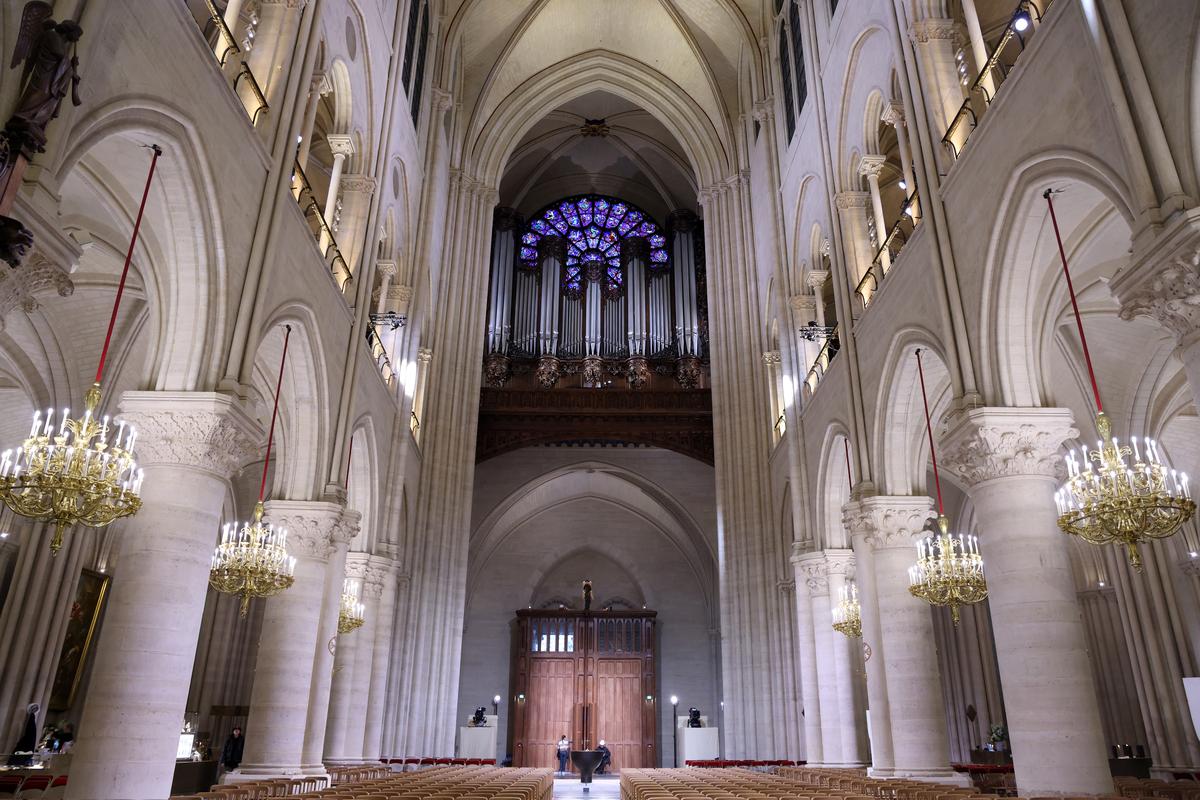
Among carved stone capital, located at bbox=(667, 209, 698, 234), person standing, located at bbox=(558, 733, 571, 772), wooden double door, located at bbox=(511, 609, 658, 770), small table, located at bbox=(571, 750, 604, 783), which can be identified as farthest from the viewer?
carved stone capital, located at bbox=(667, 209, 698, 234)

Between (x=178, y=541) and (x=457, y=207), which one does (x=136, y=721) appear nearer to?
(x=178, y=541)

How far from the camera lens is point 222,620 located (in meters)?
20.9

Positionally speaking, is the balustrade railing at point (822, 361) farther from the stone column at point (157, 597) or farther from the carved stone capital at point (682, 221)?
the carved stone capital at point (682, 221)

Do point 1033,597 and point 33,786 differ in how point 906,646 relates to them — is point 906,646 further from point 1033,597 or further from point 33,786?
point 33,786

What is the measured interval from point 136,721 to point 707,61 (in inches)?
778

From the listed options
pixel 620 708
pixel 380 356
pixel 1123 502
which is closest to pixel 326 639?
pixel 380 356

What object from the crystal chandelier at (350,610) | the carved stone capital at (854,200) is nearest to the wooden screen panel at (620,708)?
the crystal chandelier at (350,610)

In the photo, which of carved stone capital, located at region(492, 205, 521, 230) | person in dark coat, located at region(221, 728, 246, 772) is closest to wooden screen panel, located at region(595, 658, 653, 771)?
person in dark coat, located at region(221, 728, 246, 772)

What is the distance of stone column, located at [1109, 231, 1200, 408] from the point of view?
203 inches

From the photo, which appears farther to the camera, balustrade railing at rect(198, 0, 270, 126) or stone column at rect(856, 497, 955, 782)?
stone column at rect(856, 497, 955, 782)

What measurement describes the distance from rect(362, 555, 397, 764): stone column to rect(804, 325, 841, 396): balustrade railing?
7939 mm

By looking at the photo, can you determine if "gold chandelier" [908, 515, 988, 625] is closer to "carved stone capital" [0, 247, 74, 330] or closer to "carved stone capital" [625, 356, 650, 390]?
"carved stone capital" [0, 247, 74, 330]

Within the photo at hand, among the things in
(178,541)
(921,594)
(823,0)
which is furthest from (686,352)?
(178,541)

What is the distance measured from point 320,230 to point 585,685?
19.2 meters
